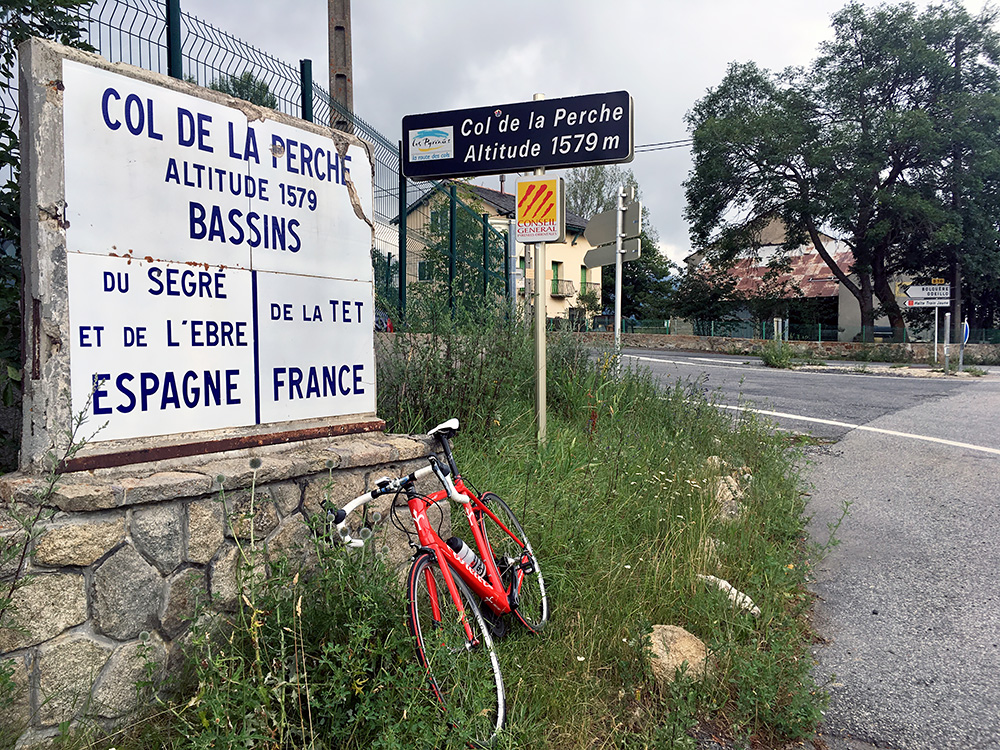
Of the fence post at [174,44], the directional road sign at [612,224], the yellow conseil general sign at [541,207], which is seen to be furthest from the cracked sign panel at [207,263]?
the directional road sign at [612,224]

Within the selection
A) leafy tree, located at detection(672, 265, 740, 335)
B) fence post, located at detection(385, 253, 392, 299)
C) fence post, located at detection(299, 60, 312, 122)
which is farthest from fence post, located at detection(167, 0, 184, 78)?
leafy tree, located at detection(672, 265, 740, 335)

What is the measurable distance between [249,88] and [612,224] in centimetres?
654

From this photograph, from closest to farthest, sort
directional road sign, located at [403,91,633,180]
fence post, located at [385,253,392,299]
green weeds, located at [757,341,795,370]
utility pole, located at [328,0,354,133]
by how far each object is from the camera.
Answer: directional road sign, located at [403,91,633,180], fence post, located at [385,253,392,299], utility pole, located at [328,0,354,133], green weeds, located at [757,341,795,370]

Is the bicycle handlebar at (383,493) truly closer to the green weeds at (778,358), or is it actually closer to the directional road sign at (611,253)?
the directional road sign at (611,253)

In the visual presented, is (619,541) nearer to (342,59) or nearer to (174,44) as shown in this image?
(174,44)

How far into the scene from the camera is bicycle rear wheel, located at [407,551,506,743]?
8.02 ft

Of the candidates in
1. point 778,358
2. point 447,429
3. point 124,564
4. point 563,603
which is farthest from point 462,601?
point 778,358

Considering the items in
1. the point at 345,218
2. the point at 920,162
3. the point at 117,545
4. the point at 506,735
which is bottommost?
the point at 506,735

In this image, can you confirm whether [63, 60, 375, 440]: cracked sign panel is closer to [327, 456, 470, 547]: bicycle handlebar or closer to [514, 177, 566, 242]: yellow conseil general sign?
[327, 456, 470, 547]: bicycle handlebar

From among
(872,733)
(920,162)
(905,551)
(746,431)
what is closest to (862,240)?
(920,162)

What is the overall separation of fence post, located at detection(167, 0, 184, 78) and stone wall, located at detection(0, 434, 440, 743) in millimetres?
2002

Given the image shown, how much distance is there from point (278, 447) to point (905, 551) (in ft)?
14.7

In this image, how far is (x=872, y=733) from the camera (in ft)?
9.84

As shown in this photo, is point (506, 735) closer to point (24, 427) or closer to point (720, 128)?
point (24, 427)
